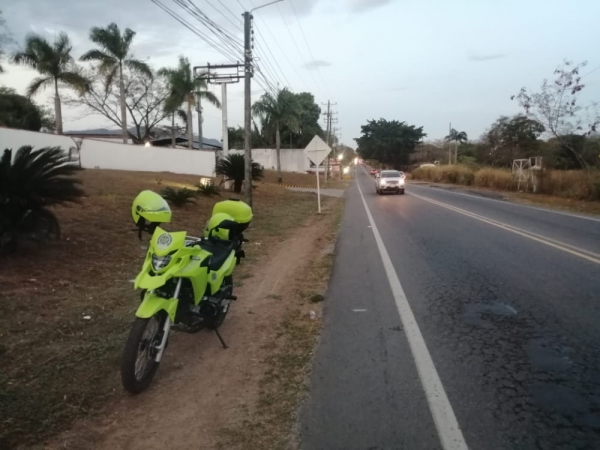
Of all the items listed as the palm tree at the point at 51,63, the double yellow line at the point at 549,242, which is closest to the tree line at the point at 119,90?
the palm tree at the point at 51,63

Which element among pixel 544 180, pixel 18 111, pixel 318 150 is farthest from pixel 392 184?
pixel 18 111

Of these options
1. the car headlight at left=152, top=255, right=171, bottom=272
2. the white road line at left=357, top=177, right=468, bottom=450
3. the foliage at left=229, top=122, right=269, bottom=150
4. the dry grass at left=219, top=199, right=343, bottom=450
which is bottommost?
the dry grass at left=219, top=199, right=343, bottom=450

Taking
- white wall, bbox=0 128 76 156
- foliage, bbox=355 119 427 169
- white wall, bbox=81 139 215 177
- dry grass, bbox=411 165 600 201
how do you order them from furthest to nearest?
foliage, bbox=355 119 427 169 → white wall, bbox=81 139 215 177 → dry grass, bbox=411 165 600 201 → white wall, bbox=0 128 76 156

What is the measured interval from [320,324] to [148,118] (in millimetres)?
51987

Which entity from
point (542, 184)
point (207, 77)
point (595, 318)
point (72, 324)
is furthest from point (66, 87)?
point (595, 318)

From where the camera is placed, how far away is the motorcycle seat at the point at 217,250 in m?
5.00

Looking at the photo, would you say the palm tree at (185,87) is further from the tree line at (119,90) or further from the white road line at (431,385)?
the white road line at (431,385)

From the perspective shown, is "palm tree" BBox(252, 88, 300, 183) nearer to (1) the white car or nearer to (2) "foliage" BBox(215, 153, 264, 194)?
(1) the white car

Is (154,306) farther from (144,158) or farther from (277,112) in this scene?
(277,112)

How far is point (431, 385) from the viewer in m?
4.16

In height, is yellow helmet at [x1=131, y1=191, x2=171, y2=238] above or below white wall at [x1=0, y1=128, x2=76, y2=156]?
below

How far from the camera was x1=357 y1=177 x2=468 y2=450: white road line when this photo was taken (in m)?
3.40

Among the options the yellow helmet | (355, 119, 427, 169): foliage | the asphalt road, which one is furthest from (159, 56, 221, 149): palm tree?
(355, 119, 427, 169): foliage

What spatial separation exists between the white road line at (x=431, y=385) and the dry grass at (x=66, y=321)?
8.35ft
